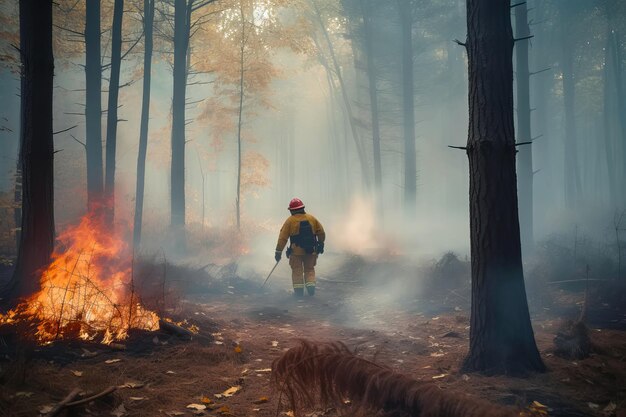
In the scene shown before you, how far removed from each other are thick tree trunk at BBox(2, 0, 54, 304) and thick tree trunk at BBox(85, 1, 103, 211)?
5080 millimetres

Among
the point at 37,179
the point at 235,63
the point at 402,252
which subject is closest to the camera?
the point at 37,179

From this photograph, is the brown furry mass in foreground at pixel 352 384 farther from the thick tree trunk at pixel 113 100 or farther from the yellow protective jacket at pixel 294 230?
the thick tree trunk at pixel 113 100

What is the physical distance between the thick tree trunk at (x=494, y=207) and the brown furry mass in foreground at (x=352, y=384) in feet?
6.30

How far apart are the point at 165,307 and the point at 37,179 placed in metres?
2.69

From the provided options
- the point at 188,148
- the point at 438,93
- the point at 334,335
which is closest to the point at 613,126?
the point at 438,93

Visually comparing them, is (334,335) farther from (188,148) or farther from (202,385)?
(188,148)

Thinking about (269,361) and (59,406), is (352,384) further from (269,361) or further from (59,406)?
(269,361)

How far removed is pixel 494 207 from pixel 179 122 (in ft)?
40.1

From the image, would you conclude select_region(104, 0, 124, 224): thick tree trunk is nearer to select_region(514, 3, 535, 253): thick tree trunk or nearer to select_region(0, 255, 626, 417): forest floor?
select_region(0, 255, 626, 417): forest floor

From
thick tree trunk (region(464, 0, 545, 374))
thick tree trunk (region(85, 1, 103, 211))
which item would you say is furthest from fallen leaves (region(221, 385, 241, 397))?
thick tree trunk (region(85, 1, 103, 211))

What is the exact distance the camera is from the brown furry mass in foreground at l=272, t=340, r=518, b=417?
2.71m

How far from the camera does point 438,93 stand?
101 feet

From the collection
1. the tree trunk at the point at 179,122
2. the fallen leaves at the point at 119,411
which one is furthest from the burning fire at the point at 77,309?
the tree trunk at the point at 179,122

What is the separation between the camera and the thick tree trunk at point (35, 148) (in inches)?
229
